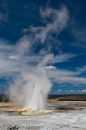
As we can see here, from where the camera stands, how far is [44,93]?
2798 centimetres

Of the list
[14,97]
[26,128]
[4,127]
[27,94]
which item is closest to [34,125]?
[26,128]

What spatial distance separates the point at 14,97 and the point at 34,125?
38.7 meters

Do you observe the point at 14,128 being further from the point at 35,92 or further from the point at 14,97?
the point at 14,97

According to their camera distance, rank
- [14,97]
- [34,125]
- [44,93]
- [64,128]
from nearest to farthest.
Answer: [64,128]
[34,125]
[44,93]
[14,97]

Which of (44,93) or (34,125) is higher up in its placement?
(44,93)

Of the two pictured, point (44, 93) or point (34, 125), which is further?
point (44, 93)

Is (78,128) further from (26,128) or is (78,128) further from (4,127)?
(4,127)

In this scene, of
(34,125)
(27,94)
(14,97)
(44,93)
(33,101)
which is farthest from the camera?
(14,97)

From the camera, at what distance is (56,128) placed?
1083cm

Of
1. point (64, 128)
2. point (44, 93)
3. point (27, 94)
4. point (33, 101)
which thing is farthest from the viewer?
point (27, 94)

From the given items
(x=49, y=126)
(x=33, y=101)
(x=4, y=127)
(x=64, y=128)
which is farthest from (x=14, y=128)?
(x=33, y=101)

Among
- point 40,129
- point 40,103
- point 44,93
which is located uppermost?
point 44,93

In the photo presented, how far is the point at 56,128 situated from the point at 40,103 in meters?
14.9

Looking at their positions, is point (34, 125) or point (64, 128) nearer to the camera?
point (64, 128)
